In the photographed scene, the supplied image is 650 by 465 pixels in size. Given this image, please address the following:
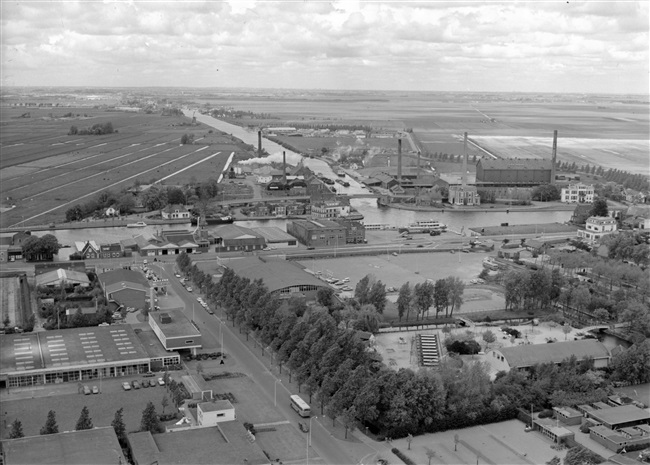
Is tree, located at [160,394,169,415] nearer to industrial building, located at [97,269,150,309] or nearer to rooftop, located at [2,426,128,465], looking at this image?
rooftop, located at [2,426,128,465]

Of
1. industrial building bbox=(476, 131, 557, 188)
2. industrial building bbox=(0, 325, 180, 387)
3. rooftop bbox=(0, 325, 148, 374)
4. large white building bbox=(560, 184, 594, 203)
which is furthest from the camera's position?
industrial building bbox=(476, 131, 557, 188)

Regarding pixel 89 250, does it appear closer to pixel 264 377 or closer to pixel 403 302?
pixel 403 302

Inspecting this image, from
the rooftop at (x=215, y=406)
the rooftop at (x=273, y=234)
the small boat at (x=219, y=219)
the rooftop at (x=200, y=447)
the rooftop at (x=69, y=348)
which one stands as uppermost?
the rooftop at (x=215, y=406)

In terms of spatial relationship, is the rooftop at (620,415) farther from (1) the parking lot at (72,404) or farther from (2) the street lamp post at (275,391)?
(1) the parking lot at (72,404)

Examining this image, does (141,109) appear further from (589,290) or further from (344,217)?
(589,290)

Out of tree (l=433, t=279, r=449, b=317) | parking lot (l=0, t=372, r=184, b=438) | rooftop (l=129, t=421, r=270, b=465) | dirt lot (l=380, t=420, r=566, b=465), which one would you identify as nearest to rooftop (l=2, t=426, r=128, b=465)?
rooftop (l=129, t=421, r=270, b=465)

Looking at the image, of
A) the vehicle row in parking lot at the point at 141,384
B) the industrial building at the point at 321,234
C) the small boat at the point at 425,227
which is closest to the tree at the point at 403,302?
the vehicle row in parking lot at the point at 141,384
